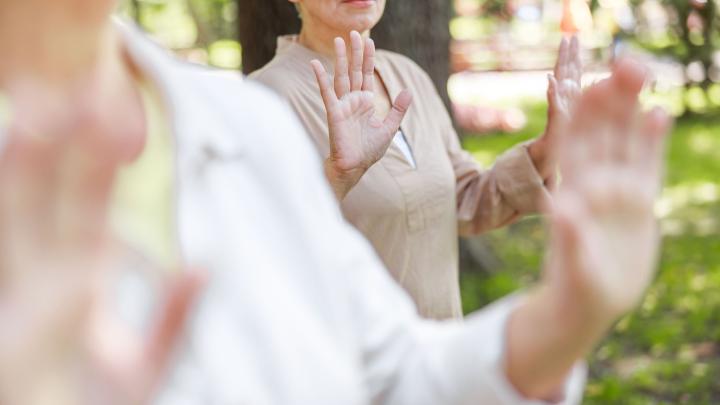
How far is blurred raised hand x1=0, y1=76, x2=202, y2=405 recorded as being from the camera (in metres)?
1.02

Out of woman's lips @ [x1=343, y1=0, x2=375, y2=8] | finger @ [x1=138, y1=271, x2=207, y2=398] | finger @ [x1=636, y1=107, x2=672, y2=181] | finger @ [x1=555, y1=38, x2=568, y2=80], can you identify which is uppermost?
finger @ [x1=636, y1=107, x2=672, y2=181]

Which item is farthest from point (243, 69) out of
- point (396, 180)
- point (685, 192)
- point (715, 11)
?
point (685, 192)

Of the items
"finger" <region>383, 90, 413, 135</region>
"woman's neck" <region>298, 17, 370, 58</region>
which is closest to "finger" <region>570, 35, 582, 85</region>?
"finger" <region>383, 90, 413, 135</region>

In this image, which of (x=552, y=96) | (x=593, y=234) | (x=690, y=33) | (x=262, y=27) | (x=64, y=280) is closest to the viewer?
(x=64, y=280)

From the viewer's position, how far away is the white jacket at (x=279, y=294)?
48.3 inches

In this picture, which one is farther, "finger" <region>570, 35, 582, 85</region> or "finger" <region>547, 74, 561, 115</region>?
"finger" <region>570, 35, 582, 85</region>

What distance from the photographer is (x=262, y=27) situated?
166 inches

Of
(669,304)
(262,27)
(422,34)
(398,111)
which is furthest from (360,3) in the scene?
(669,304)

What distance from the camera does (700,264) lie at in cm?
787

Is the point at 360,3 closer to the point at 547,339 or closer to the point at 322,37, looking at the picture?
the point at 322,37

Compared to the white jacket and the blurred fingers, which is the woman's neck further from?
the blurred fingers

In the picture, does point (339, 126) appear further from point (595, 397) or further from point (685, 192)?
point (685, 192)

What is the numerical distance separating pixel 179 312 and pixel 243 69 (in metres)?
3.35

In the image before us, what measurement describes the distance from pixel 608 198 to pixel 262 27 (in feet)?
10.2
